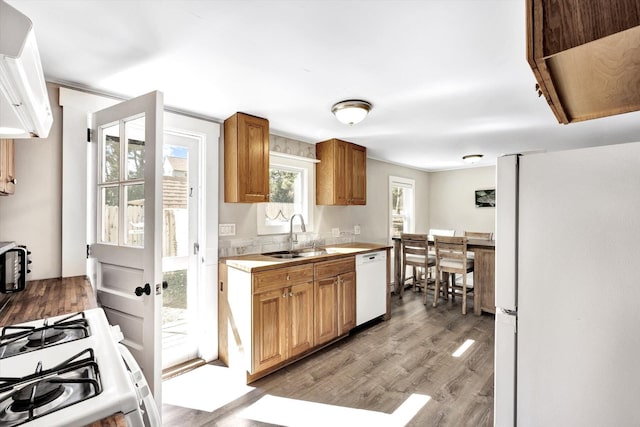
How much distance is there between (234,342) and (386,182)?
3.37 m

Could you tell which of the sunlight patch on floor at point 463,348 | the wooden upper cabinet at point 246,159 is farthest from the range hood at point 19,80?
the sunlight patch on floor at point 463,348

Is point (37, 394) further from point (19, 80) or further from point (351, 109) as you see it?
point (351, 109)

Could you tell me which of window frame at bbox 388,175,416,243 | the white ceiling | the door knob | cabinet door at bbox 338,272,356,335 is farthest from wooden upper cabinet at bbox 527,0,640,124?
window frame at bbox 388,175,416,243

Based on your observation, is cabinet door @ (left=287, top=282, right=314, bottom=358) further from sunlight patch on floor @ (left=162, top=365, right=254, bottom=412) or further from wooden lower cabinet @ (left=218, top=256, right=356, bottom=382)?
sunlight patch on floor @ (left=162, top=365, right=254, bottom=412)

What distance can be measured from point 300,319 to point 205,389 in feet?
2.87

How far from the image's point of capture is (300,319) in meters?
2.60

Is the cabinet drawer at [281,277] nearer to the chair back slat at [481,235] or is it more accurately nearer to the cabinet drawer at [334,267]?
the cabinet drawer at [334,267]

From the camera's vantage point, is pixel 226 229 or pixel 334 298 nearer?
pixel 226 229

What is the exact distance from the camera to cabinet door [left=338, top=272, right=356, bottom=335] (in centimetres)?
298

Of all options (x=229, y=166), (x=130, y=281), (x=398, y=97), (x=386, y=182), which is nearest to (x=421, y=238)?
(x=386, y=182)

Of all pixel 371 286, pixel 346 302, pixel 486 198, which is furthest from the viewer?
pixel 486 198

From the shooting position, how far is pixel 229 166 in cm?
267

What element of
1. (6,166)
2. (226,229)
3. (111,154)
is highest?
(111,154)

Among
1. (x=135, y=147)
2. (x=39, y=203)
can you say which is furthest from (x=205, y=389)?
(x=135, y=147)
